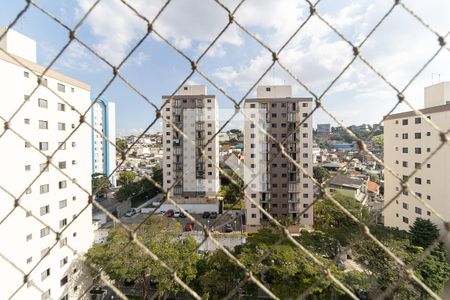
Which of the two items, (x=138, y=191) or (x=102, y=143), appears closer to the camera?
(x=138, y=191)

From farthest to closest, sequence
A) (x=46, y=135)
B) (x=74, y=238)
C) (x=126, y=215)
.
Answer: (x=126, y=215)
(x=74, y=238)
(x=46, y=135)

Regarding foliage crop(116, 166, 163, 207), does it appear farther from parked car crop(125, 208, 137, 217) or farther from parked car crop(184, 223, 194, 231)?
parked car crop(184, 223, 194, 231)

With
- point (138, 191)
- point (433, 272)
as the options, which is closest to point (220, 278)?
point (433, 272)

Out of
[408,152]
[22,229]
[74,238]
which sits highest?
[408,152]

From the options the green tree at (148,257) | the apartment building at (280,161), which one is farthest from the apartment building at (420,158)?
the green tree at (148,257)

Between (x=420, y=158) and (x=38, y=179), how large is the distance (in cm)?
837

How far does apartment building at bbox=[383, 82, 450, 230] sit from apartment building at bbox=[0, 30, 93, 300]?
20.8 ft

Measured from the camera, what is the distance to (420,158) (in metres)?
5.79

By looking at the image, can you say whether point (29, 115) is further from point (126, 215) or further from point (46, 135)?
point (126, 215)

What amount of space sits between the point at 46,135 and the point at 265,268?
438cm

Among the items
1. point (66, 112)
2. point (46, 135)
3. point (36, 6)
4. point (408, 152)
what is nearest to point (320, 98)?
point (36, 6)

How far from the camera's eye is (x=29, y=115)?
3615 millimetres

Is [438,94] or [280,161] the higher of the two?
[438,94]

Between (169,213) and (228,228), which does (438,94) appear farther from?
(169,213)
